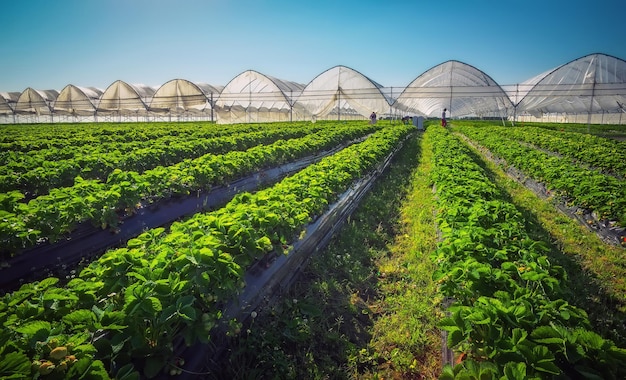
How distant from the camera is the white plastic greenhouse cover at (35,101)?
4384 centimetres

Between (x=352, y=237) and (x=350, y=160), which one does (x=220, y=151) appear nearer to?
(x=350, y=160)

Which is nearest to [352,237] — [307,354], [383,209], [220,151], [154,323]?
[383,209]

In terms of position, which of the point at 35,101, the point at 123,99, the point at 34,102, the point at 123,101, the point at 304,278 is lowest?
the point at 304,278

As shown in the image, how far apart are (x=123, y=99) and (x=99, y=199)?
4077 centimetres

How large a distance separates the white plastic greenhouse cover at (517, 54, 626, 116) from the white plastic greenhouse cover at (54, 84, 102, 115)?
49.0 meters

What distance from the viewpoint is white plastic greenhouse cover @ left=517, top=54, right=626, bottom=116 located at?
93.8 feet

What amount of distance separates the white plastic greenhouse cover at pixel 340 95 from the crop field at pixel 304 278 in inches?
1070

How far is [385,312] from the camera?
11.2ft

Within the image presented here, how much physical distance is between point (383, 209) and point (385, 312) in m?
3.38

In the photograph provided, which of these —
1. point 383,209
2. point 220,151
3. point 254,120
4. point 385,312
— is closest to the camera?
point 385,312

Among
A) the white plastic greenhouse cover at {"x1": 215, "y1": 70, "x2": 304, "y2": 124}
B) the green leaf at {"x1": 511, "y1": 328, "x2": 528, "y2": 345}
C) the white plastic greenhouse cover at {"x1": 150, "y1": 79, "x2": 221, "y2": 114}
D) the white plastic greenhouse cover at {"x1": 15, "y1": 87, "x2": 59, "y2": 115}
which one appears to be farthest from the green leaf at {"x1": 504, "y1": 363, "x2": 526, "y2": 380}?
the white plastic greenhouse cover at {"x1": 15, "y1": 87, "x2": 59, "y2": 115}

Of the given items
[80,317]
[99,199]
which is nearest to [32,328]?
[80,317]

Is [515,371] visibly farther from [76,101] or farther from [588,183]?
[76,101]

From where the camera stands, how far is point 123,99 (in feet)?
126
